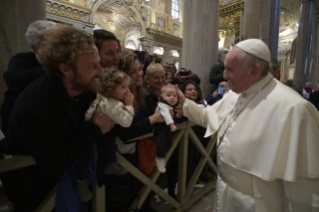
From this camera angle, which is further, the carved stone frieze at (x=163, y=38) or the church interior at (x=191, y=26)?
the carved stone frieze at (x=163, y=38)

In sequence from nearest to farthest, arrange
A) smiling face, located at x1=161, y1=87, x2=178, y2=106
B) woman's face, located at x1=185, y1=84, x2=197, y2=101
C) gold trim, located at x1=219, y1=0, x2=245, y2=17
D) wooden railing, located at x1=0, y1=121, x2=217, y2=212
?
wooden railing, located at x1=0, y1=121, x2=217, y2=212 → smiling face, located at x1=161, y1=87, x2=178, y2=106 → woman's face, located at x1=185, y1=84, x2=197, y2=101 → gold trim, located at x1=219, y1=0, x2=245, y2=17

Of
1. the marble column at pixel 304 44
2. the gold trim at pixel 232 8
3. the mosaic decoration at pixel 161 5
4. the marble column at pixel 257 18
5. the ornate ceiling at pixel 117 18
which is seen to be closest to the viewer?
the marble column at pixel 257 18

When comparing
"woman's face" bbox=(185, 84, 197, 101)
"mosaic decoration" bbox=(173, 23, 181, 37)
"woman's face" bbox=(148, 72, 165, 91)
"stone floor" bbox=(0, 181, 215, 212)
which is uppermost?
"mosaic decoration" bbox=(173, 23, 181, 37)

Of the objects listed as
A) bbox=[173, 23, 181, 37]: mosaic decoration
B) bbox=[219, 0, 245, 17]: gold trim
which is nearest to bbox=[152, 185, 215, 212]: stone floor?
bbox=[173, 23, 181, 37]: mosaic decoration

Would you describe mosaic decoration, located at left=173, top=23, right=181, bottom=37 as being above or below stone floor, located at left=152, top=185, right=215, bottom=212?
above

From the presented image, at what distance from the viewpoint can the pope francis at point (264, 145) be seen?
4.25 feet

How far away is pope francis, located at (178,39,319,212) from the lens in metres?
1.29

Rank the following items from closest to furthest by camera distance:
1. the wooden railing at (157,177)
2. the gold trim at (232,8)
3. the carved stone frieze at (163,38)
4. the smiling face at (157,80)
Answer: the wooden railing at (157,177) < the smiling face at (157,80) < the carved stone frieze at (163,38) < the gold trim at (232,8)

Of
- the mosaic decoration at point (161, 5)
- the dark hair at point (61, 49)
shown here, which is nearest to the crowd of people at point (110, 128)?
the dark hair at point (61, 49)

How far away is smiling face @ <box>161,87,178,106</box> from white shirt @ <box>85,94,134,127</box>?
0.56 meters

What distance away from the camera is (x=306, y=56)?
1037 centimetres

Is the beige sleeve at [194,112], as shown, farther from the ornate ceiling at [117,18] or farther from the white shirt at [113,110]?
the ornate ceiling at [117,18]

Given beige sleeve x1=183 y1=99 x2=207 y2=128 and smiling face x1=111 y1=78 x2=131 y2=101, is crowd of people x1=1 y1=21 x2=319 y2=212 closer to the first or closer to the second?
smiling face x1=111 y1=78 x2=131 y2=101

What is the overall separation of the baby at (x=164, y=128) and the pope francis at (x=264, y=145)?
54cm
